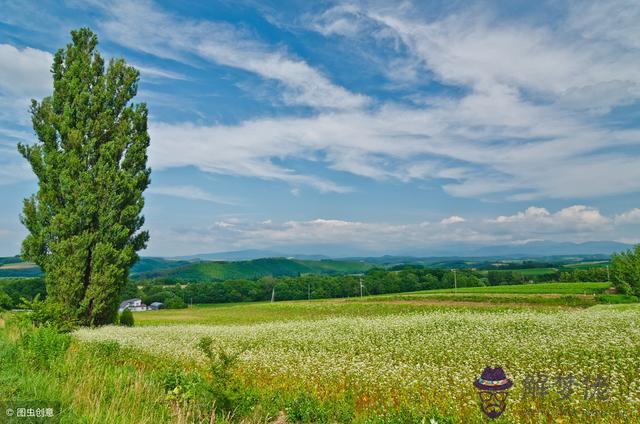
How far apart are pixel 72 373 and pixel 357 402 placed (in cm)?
639

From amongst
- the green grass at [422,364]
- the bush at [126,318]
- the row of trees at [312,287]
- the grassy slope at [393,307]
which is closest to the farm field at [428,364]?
the green grass at [422,364]

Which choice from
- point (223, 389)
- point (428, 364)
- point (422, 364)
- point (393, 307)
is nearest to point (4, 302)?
point (223, 389)

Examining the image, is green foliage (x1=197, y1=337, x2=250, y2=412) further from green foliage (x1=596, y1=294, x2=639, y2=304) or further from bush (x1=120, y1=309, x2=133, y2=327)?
green foliage (x1=596, y1=294, x2=639, y2=304)

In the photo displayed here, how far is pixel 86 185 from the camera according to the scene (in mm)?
27219

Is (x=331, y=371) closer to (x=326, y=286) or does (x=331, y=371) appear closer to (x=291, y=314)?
(x=291, y=314)

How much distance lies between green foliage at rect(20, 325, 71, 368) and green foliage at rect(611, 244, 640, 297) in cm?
6051

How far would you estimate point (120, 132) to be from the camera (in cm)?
2961

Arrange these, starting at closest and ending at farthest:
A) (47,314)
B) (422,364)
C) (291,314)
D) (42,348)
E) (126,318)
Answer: (42,348) → (422,364) → (47,314) → (126,318) → (291,314)

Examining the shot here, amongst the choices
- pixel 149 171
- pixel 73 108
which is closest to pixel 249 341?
pixel 149 171

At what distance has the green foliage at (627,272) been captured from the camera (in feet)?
174

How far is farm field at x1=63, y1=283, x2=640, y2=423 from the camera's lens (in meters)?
8.35

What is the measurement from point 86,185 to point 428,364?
2459cm

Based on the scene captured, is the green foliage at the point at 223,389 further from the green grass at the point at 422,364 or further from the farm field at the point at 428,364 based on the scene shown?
the farm field at the point at 428,364

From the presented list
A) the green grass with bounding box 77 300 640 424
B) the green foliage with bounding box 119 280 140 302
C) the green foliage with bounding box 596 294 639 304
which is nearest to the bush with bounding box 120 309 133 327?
the green foliage with bounding box 119 280 140 302
